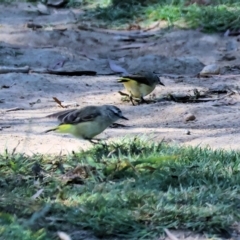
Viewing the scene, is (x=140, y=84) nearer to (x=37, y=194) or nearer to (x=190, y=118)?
(x=190, y=118)

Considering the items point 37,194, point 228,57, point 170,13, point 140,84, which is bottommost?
point 170,13

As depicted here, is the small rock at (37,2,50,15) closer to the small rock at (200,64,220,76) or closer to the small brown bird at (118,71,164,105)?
the small rock at (200,64,220,76)

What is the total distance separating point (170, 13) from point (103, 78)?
396 centimetres

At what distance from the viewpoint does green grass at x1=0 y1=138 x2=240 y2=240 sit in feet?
13.0

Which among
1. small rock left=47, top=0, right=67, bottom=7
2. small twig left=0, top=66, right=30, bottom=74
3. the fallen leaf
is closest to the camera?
the fallen leaf

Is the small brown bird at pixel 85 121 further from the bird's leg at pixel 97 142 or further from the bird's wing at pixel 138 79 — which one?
the bird's wing at pixel 138 79

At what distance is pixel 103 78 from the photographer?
1023cm

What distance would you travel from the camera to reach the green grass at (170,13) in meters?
13.1

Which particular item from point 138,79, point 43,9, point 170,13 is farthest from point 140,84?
point 43,9

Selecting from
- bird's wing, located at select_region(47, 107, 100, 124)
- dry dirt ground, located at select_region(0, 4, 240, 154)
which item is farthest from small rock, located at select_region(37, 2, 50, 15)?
bird's wing, located at select_region(47, 107, 100, 124)

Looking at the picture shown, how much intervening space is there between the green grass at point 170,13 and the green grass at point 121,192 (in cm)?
788

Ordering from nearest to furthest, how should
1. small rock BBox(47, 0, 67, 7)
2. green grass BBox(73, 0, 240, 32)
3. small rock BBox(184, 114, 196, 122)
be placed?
small rock BBox(184, 114, 196, 122) → green grass BBox(73, 0, 240, 32) → small rock BBox(47, 0, 67, 7)

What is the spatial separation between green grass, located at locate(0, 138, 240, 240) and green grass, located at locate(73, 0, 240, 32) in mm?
7876

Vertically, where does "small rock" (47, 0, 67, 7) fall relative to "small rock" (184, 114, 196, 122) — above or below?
below
